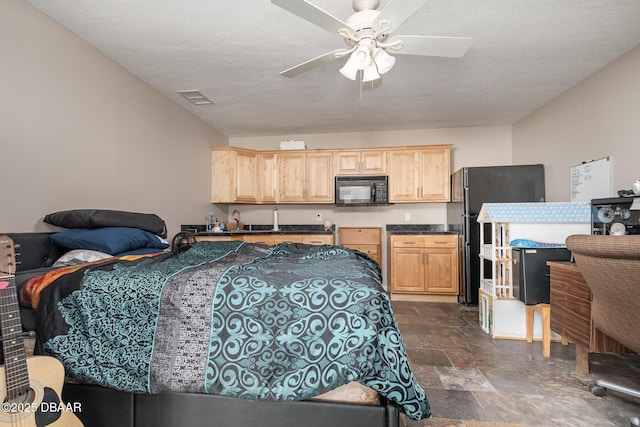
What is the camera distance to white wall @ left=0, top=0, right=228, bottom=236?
1877 mm

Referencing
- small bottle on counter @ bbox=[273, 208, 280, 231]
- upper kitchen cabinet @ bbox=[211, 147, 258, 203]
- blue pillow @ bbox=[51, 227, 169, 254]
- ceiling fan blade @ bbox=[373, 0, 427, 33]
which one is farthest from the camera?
small bottle on counter @ bbox=[273, 208, 280, 231]

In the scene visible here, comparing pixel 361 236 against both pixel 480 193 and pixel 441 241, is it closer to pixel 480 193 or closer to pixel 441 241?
pixel 441 241

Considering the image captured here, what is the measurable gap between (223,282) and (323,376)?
19.8 inches

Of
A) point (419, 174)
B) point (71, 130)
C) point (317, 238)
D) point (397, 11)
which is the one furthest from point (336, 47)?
point (317, 238)

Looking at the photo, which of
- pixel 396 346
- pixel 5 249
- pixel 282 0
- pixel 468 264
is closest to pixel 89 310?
pixel 5 249

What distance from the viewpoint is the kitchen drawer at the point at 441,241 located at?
4188 mm

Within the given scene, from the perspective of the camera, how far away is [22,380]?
3.58 feet

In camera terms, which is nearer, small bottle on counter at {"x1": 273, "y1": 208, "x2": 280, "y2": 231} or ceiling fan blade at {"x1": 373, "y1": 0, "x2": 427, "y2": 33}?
ceiling fan blade at {"x1": 373, "y1": 0, "x2": 427, "y2": 33}

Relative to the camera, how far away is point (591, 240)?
149cm

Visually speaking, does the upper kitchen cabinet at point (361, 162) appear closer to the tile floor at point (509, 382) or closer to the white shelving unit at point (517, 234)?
the white shelving unit at point (517, 234)

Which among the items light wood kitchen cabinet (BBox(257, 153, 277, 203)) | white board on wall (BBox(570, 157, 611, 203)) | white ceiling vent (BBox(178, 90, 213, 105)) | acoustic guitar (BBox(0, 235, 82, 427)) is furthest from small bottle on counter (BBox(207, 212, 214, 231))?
white board on wall (BBox(570, 157, 611, 203))

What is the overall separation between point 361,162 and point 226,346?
3.84 m

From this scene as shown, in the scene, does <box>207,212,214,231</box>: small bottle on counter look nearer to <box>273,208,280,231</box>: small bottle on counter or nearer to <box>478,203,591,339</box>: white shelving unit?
<box>273,208,280,231</box>: small bottle on counter

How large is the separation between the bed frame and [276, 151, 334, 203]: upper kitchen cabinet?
359cm
